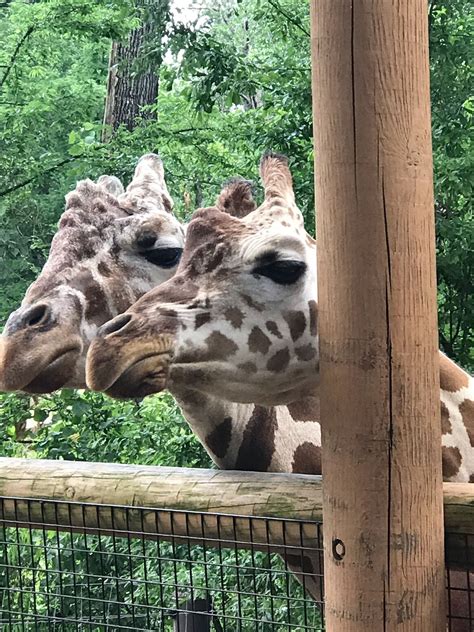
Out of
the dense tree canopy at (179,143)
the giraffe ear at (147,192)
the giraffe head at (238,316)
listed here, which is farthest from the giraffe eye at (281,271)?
the dense tree canopy at (179,143)

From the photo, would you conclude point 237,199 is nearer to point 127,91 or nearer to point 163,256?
point 163,256

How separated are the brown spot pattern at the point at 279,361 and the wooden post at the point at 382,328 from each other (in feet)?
1.28

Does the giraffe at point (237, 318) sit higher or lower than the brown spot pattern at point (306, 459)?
higher

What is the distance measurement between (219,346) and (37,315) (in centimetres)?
53

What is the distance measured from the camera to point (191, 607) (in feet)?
6.75

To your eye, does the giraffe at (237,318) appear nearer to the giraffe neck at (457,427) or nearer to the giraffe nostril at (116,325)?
the giraffe nostril at (116,325)

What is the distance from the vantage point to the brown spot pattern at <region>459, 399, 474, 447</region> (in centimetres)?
225

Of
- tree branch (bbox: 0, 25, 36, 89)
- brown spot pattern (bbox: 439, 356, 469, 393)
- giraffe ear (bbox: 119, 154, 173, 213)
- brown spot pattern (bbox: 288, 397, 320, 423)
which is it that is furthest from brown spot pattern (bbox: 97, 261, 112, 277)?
tree branch (bbox: 0, 25, 36, 89)

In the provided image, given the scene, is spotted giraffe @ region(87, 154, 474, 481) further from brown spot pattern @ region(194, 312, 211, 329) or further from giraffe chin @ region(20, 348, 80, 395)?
giraffe chin @ region(20, 348, 80, 395)

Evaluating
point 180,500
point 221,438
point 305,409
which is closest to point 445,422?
point 305,409

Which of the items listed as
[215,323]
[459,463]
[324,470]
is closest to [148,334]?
[215,323]

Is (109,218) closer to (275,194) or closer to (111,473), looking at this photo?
(275,194)

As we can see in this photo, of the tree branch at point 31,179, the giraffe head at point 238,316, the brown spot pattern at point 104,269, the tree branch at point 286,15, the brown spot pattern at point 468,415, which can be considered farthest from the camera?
the tree branch at point 31,179

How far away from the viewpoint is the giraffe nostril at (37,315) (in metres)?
2.20
